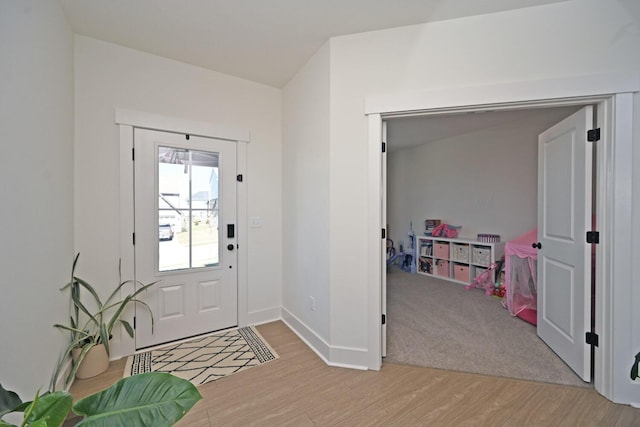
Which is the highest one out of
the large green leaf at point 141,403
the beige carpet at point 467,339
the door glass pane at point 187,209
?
the door glass pane at point 187,209

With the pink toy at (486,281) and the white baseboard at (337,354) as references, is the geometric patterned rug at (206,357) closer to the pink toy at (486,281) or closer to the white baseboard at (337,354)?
the white baseboard at (337,354)

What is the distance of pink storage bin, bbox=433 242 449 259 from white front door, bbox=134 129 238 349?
12.4 ft

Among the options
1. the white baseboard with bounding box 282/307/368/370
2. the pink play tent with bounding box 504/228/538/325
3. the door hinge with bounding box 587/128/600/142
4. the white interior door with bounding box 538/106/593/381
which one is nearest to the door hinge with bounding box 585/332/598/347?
the white interior door with bounding box 538/106/593/381

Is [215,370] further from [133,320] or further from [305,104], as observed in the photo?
[305,104]

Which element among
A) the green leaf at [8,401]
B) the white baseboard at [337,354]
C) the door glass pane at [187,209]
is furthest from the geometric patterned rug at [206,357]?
the green leaf at [8,401]

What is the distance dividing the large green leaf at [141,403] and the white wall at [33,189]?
0.87 metres

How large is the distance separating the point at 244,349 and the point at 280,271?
0.95 meters

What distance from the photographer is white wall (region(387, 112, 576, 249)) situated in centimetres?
408

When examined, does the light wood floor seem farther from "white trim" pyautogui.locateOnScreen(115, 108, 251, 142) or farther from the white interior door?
"white trim" pyautogui.locateOnScreen(115, 108, 251, 142)

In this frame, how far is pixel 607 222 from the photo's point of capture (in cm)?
177

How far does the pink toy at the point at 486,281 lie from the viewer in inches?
158

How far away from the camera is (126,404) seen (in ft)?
2.39

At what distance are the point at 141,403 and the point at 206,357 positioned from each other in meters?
1.80

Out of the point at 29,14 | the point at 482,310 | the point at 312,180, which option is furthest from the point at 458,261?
the point at 29,14
